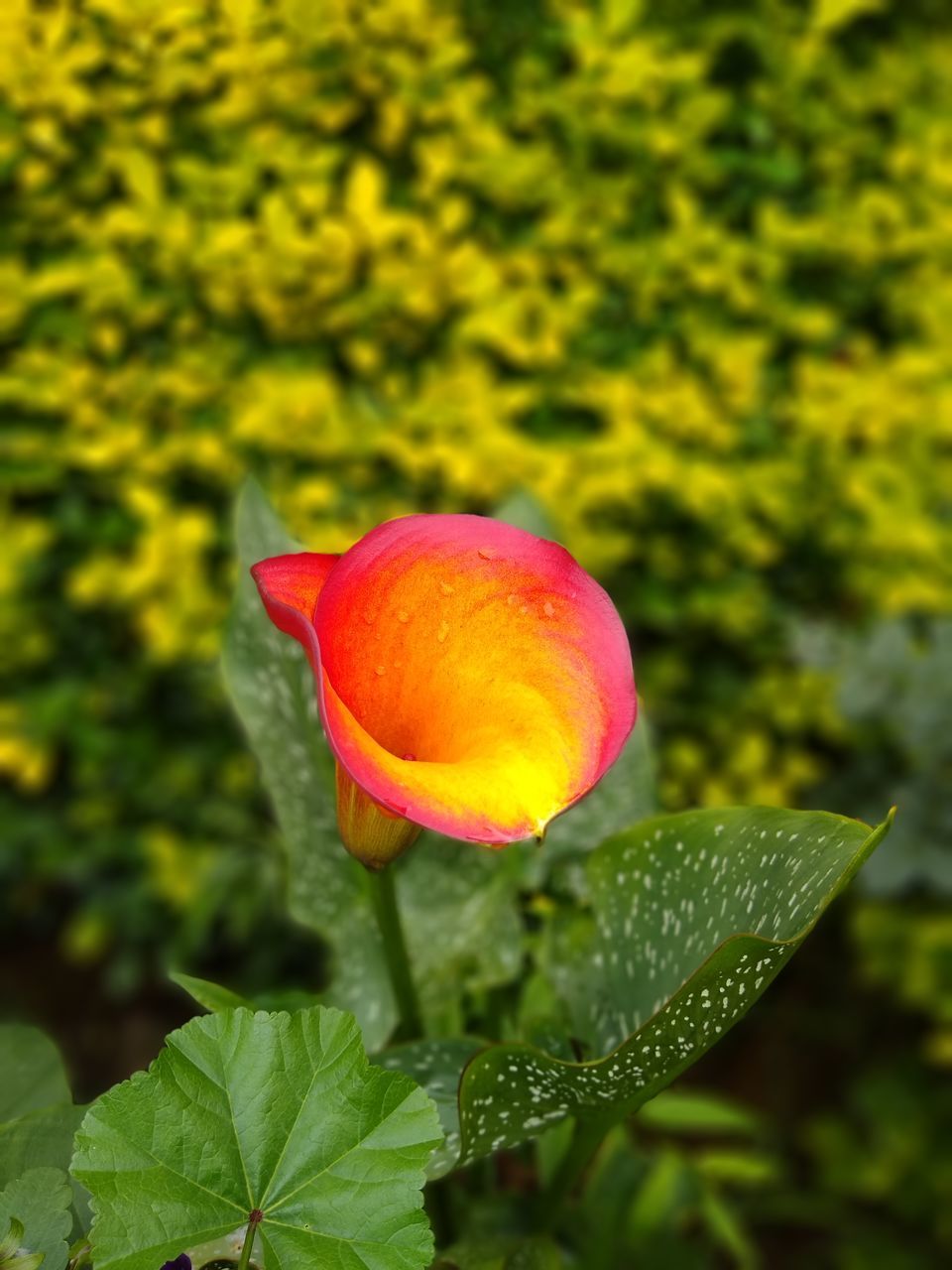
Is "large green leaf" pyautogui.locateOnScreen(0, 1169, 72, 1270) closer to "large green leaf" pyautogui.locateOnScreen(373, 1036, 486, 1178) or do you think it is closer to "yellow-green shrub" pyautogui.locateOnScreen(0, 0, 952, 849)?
"large green leaf" pyautogui.locateOnScreen(373, 1036, 486, 1178)

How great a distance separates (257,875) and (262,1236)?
978 mm

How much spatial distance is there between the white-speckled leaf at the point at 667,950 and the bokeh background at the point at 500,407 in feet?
1.18

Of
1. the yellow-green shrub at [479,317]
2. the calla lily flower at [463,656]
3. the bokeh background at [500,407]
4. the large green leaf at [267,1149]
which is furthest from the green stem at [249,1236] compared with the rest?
the yellow-green shrub at [479,317]

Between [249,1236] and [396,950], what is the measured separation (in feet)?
0.59

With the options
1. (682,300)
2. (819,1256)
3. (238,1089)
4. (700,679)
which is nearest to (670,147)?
(682,300)

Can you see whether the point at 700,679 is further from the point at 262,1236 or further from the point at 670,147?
the point at 262,1236

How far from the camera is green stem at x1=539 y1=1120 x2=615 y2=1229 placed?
1.88ft

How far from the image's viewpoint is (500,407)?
1.19 m

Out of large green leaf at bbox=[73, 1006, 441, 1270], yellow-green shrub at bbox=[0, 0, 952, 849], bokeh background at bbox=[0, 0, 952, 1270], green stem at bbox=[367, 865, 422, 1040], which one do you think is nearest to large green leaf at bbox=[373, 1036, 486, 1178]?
green stem at bbox=[367, 865, 422, 1040]

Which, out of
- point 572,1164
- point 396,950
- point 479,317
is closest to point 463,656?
point 396,950

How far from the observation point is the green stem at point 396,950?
55 centimetres

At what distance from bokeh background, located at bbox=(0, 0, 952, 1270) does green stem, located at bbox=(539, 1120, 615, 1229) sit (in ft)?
0.93

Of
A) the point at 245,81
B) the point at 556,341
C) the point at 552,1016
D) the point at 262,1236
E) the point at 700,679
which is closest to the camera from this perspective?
the point at 262,1236

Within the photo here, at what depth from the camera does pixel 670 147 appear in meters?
1.19
